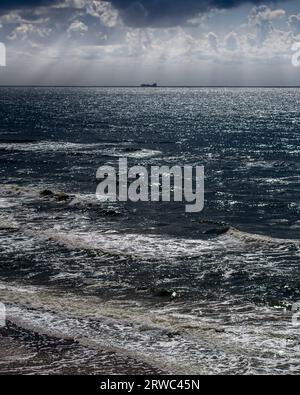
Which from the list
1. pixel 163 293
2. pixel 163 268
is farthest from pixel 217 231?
pixel 163 293

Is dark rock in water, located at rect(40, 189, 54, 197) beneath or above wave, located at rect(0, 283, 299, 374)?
above

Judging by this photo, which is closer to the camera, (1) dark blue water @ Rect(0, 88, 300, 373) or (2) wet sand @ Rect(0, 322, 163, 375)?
(2) wet sand @ Rect(0, 322, 163, 375)

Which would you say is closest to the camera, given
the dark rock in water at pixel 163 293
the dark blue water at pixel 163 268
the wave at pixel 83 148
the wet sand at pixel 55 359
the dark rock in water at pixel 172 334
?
the wet sand at pixel 55 359

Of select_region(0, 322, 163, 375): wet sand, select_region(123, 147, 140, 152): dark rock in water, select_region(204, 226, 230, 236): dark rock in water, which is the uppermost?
select_region(123, 147, 140, 152): dark rock in water

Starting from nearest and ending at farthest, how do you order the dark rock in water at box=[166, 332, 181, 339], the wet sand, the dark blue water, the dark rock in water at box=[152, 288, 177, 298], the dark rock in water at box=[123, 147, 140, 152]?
the wet sand → the dark blue water → the dark rock in water at box=[166, 332, 181, 339] → the dark rock in water at box=[152, 288, 177, 298] → the dark rock in water at box=[123, 147, 140, 152]

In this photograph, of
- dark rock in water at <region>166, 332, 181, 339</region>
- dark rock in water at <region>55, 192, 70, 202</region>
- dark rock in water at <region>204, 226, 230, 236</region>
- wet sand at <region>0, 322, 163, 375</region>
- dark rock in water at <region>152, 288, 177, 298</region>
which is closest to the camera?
wet sand at <region>0, 322, 163, 375</region>

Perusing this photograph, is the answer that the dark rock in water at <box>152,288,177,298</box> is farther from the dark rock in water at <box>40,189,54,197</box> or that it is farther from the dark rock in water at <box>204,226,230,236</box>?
the dark rock in water at <box>40,189,54,197</box>

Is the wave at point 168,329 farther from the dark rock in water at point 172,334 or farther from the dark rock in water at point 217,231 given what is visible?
the dark rock in water at point 217,231

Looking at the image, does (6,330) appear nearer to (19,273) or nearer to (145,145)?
(19,273)

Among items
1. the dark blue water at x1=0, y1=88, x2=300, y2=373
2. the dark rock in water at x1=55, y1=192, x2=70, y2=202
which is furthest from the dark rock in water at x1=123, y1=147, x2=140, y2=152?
the dark rock in water at x1=55, y1=192, x2=70, y2=202

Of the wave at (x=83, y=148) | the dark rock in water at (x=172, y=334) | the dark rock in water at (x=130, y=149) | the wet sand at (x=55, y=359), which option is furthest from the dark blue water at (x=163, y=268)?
the dark rock in water at (x=130, y=149)

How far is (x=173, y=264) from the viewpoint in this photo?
27.4 m

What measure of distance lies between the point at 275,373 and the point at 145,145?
2916 inches
